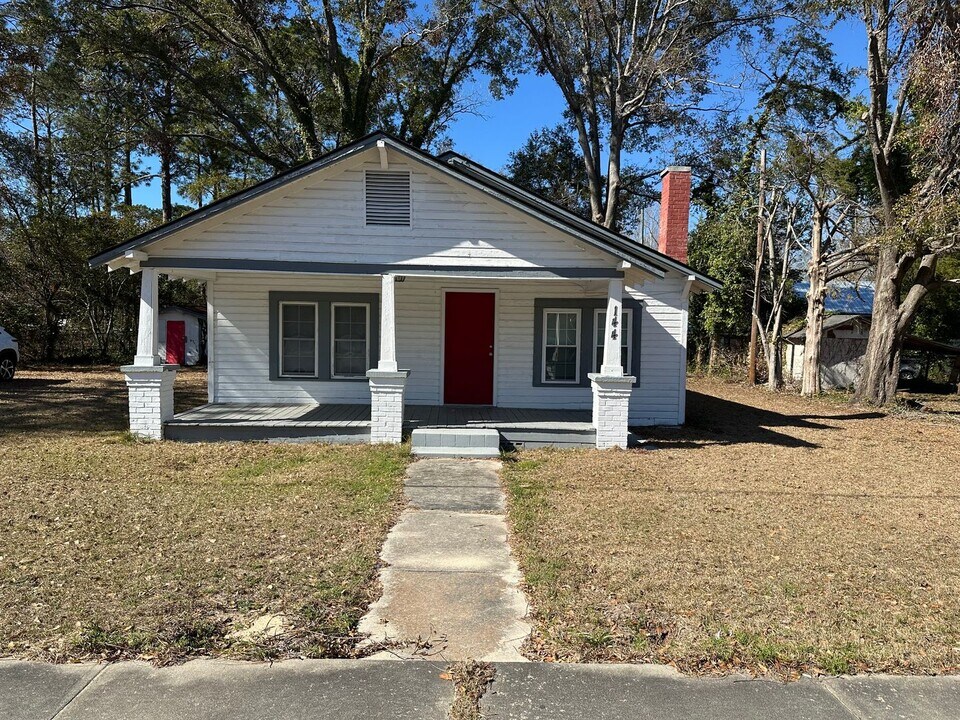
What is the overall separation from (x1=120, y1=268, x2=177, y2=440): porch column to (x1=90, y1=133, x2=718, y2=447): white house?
3cm

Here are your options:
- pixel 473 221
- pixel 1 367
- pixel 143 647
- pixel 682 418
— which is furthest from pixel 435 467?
pixel 1 367

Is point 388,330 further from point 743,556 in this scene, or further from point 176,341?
point 176,341

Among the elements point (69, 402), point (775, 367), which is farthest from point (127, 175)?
point (775, 367)

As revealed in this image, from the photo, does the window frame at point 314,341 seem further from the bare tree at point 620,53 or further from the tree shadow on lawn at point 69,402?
the bare tree at point 620,53

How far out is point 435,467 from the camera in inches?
339

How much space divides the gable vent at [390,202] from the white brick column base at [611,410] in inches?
157

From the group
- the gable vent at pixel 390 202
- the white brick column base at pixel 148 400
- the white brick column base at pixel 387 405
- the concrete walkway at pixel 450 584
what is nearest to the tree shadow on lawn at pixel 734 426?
the white brick column base at pixel 387 405

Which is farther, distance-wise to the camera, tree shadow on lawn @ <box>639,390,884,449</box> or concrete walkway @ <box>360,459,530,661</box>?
tree shadow on lawn @ <box>639,390,884,449</box>

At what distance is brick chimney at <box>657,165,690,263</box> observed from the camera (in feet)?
45.3

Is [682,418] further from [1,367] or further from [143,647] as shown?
[1,367]

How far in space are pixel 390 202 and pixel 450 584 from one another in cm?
696

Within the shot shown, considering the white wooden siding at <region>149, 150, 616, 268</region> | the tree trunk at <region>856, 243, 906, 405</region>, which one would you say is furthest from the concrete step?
the tree trunk at <region>856, 243, 906, 405</region>

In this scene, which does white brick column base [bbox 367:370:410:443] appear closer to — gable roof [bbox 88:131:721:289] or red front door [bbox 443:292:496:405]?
red front door [bbox 443:292:496:405]

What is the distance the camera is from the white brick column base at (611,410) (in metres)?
9.99
